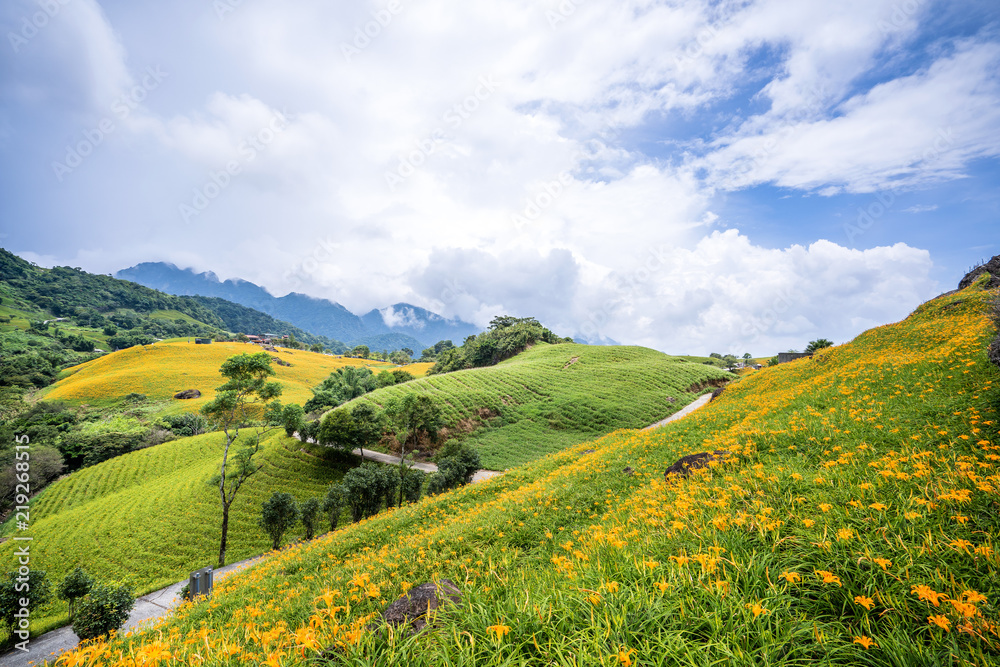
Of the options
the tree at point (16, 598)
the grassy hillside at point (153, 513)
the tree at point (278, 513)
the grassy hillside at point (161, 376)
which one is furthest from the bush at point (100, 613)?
the grassy hillside at point (161, 376)

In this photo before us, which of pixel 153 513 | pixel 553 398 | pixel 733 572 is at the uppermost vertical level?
pixel 553 398

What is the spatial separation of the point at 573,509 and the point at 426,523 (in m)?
4.94

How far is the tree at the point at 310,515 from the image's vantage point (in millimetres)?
21719

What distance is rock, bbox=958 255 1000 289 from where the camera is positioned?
21.7m

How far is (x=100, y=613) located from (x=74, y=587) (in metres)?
5.07

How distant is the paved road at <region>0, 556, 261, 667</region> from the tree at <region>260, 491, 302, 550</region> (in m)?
3.01

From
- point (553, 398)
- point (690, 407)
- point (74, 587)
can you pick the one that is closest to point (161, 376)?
point (74, 587)

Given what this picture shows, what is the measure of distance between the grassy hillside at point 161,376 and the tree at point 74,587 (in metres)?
60.6

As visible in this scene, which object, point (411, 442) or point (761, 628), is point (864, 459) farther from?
point (411, 442)

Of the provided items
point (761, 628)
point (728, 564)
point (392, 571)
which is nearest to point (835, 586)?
point (728, 564)

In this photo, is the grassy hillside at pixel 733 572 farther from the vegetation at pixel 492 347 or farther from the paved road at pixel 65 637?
the vegetation at pixel 492 347

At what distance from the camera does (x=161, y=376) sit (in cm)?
7962

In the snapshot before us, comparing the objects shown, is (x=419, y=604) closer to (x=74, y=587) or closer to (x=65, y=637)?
(x=74, y=587)

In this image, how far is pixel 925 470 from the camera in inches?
181
